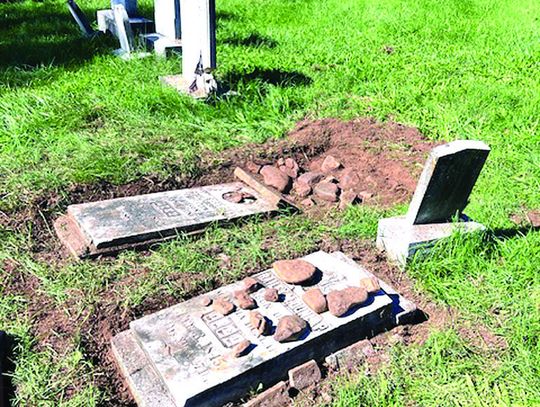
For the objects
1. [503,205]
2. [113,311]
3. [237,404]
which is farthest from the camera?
[503,205]

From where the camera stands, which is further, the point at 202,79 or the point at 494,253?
the point at 202,79

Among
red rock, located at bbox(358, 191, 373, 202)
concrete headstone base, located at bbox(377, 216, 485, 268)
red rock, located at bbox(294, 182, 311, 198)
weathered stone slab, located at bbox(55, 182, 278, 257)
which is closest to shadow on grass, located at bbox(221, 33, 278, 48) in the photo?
red rock, located at bbox(294, 182, 311, 198)

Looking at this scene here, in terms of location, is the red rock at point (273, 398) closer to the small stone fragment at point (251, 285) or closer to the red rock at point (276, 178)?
the small stone fragment at point (251, 285)

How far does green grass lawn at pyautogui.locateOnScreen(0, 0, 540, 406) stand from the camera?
2.26 m

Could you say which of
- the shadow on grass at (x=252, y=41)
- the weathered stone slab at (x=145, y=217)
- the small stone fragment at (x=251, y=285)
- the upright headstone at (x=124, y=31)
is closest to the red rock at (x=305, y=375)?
the small stone fragment at (x=251, y=285)

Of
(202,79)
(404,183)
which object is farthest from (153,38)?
(404,183)

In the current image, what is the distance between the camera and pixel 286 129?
432 cm

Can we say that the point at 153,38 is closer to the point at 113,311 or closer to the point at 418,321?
the point at 113,311

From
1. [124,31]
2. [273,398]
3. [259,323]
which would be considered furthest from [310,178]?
[124,31]

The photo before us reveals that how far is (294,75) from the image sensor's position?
5.40m

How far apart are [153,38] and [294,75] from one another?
171 centimetres

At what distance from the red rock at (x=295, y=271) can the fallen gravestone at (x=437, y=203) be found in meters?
0.58

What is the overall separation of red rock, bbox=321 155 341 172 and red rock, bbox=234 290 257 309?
1701 mm

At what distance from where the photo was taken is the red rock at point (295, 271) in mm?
2469
